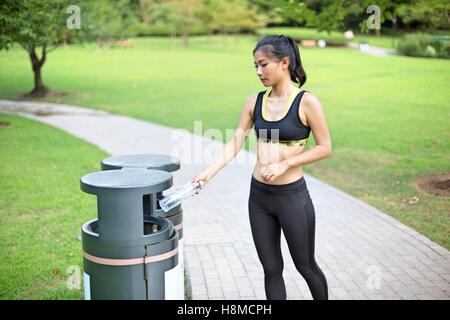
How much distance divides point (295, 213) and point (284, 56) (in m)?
0.88

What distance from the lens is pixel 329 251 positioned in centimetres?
528

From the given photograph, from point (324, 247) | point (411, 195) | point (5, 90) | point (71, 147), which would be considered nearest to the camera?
point (324, 247)

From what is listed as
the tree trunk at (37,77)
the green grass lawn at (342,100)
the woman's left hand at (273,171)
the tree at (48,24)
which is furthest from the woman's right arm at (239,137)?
the tree trunk at (37,77)

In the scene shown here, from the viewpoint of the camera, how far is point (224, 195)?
7.42 meters

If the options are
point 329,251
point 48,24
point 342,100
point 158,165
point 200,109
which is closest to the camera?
point 158,165

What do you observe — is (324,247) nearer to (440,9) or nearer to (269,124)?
(269,124)

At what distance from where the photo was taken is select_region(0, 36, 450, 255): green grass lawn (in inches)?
314

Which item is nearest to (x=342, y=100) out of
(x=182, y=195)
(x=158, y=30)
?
(x=182, y=195)

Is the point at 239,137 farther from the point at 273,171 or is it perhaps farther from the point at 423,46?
the point at 423,46

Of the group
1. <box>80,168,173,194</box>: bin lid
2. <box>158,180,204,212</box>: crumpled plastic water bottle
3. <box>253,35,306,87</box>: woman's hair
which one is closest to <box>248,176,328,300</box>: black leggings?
<box>158,180,204,212</box>: crumpled plastic water bottle

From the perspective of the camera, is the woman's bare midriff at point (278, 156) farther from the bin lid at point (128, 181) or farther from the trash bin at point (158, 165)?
the trash bin at point (158, 165)

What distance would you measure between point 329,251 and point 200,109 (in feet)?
33.9

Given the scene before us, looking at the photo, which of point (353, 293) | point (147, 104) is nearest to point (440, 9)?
point (353, 293)

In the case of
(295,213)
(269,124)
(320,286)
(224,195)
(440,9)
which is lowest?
(224,195)
